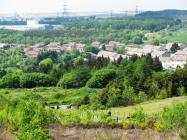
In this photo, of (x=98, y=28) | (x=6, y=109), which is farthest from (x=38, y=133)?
(x=98, y=28)

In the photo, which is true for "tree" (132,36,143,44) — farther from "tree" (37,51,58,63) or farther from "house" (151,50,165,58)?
"tree" (37,51,58,63)

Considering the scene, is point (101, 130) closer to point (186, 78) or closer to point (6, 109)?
point (6, 109)

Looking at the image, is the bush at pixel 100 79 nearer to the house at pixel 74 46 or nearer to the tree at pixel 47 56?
the tree at pixel 47 56

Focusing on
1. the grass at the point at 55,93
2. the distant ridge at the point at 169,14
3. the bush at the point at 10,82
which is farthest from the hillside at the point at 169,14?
the grass at the point at 55,93

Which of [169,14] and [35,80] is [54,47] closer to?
[35,80]

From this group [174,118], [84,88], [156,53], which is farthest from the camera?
[156,53]

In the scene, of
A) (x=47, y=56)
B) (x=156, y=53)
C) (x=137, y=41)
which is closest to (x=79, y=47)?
(x=137, y=41)
